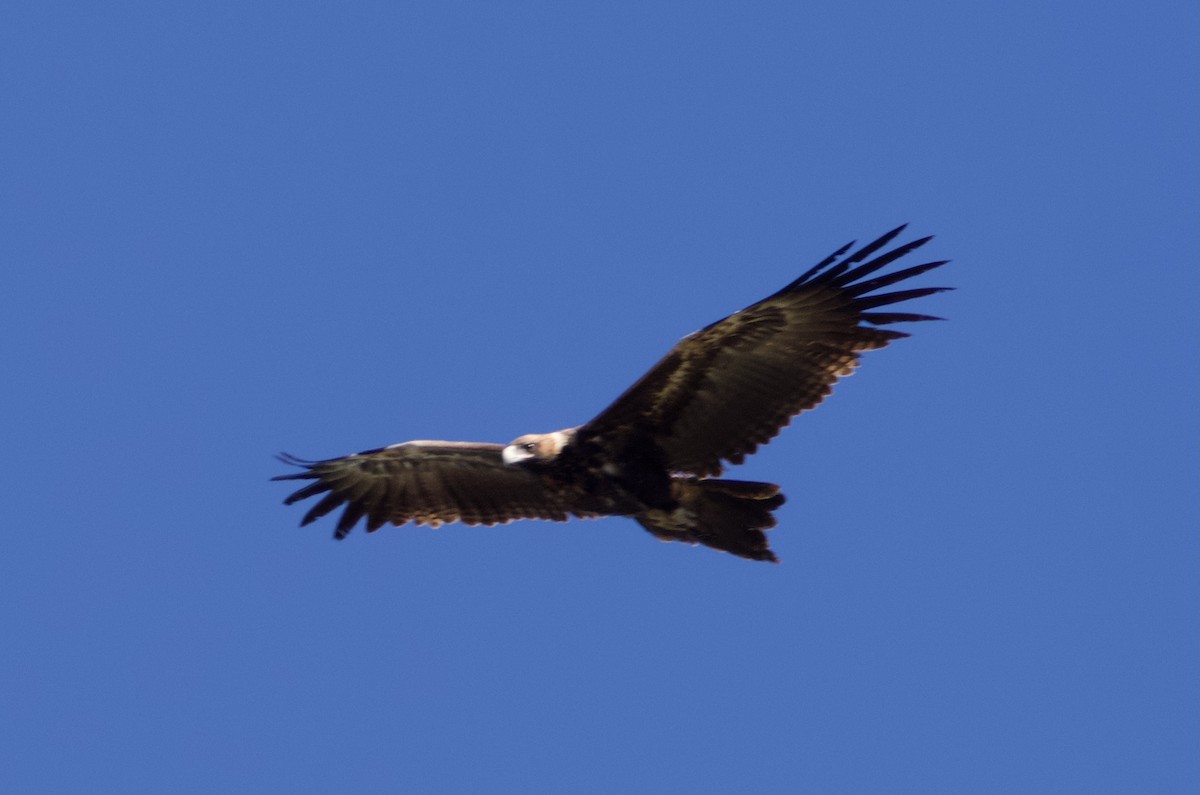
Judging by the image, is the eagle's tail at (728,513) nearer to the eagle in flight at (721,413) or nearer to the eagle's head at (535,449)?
the eagle in flight at (721,413)

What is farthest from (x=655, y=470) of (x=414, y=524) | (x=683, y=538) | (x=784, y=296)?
(x=414, y=524)

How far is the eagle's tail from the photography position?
12328mm

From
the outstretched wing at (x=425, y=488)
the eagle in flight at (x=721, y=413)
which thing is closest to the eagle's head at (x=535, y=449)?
the eagle in flight at (x=721, y=413)

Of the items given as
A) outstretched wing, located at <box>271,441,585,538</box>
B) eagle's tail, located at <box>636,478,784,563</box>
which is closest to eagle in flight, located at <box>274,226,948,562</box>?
eagle's tail, located at <box>636,478,784,563</box>

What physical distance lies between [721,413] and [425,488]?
2.99 metres

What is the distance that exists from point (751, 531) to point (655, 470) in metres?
0.87

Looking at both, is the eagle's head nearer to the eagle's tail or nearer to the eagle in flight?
the eagle in flight

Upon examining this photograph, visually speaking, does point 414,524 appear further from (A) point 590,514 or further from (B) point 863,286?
(B) point 863,286

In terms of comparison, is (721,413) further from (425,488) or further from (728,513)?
(425,488)

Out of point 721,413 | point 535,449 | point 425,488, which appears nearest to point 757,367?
point 721,413

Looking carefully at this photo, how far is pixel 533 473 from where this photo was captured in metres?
12.9

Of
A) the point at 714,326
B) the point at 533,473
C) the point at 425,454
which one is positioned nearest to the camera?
the point at 714,326

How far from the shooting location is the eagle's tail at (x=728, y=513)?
40.4 ft

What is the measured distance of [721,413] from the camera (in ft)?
41.3
